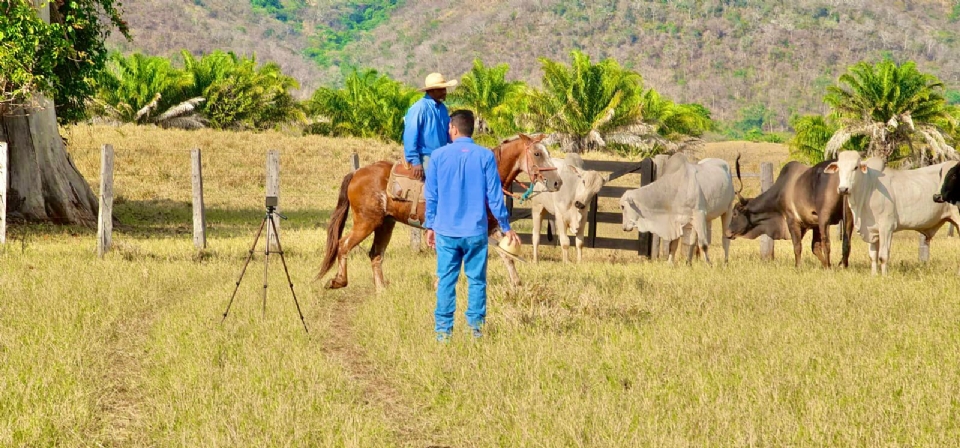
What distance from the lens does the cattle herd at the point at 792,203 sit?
13273 millimetres

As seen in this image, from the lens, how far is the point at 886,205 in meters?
13.3

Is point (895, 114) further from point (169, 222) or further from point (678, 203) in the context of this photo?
point (169, 222)

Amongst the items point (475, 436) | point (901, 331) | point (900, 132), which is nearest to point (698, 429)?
point (475, 436)

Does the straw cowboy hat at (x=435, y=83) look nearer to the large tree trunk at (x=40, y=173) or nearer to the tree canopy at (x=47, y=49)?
the tree canopy at (x=47, y=49)

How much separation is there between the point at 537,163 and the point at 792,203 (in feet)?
20.3

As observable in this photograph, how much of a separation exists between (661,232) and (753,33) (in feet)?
597

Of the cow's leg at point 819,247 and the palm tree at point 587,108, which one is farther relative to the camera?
the palm tree at point 587,108

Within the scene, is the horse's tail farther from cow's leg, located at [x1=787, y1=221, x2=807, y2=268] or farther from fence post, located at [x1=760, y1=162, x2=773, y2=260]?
fence post, located at [x1=760, y1=162, x2=773, y2=260]

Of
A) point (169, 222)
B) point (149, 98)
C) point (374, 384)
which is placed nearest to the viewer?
point (374, 384)

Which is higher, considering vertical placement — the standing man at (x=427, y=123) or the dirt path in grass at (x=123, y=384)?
the standing man at (x=427, y=123)

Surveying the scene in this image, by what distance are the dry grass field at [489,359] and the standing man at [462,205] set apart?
0.56 metres

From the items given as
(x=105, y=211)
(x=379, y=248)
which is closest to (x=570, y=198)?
(x=379, y=248)

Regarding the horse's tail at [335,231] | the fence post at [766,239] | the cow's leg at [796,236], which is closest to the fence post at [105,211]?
the horse's tail at [335,231]

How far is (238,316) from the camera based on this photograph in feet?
30.7
